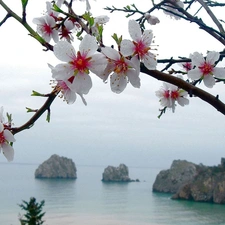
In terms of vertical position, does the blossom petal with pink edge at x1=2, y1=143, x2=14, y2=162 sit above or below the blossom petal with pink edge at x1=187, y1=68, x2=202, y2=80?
below

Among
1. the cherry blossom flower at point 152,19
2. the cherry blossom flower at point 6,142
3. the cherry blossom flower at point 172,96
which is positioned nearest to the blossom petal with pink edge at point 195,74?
the cherry blossom flower at point 172,96

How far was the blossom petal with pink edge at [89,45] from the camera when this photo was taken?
0.54 metres

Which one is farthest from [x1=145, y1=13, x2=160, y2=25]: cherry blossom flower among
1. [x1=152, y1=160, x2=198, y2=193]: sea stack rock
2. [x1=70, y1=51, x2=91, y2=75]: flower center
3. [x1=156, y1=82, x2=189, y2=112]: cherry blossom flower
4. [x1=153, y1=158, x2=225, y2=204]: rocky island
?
[x1=152, y1=160, x2=198, y2=193]: sea stack rock

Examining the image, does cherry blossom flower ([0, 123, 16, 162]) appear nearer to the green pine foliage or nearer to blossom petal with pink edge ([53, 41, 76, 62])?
blossom petal with pink edge ([53, 41, 76, 62])

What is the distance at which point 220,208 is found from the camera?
2919cm

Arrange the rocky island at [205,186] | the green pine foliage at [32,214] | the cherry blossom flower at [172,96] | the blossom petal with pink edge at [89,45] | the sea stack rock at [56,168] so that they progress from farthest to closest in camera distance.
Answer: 1. the sea stack rock at [56,168]
2. the rocky island at [205,186]
3. the green pine foliage at [32,214]
4. the cherry blossom flower at [172,96]
5. the blossom petal with pink edge at [89,45]

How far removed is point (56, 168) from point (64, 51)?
4535 cm

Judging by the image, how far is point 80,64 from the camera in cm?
56

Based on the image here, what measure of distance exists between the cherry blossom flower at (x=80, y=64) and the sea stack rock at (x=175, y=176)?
37.6 meters

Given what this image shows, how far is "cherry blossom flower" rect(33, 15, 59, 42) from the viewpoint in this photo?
0.77m

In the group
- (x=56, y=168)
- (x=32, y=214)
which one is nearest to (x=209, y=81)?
(x=32, y=214)

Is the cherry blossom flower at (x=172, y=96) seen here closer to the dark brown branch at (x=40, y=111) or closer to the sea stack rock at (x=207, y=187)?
the dark brown branch at (x=40, y=111)

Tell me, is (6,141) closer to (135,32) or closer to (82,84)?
(82,84)

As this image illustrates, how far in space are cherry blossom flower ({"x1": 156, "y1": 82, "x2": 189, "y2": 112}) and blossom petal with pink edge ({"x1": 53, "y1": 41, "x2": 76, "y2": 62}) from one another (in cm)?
48
